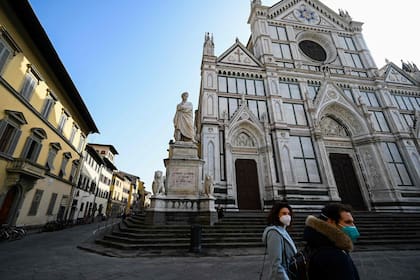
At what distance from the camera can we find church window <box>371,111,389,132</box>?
51.2 feet

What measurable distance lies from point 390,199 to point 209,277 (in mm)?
15579

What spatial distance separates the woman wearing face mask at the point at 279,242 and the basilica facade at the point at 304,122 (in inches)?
369

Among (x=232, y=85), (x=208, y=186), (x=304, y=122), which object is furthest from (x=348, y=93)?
(x=208, y=186)

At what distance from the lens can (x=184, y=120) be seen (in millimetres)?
9664

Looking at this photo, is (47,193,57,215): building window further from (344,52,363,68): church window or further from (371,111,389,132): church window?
(344,52,363,68): church window

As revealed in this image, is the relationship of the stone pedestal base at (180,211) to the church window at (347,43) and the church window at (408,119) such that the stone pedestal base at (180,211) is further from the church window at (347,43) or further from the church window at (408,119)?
the church window at (347,43)

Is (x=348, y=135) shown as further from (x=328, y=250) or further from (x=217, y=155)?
(x=328, y=250)

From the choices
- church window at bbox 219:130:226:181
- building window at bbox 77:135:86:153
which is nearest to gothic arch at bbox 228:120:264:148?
church window at bbox 219:130:226:181

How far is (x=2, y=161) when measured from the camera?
9.18 meters

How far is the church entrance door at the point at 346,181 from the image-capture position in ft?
43.8

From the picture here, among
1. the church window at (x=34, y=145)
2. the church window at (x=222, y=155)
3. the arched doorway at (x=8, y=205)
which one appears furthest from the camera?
the church window at (x=222, y=155)

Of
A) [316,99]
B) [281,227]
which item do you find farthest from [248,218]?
[316,99]

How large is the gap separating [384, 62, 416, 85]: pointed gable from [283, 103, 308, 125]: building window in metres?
11.5

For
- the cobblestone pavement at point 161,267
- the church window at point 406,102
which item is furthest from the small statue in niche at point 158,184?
the church window at point 406,102
